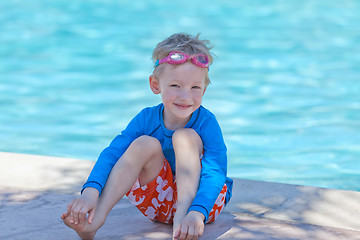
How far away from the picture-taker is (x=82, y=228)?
2480 mm

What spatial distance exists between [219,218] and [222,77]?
15.7ft

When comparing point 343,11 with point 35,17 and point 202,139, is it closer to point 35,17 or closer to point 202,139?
point 35,17

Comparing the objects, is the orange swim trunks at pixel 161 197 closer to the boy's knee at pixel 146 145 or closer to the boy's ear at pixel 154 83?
the boy's knee at pixel 146 145

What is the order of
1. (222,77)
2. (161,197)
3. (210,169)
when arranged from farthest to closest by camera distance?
(222,77) < (161,197) < (210,169)

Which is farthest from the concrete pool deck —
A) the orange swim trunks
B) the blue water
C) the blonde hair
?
the blue water

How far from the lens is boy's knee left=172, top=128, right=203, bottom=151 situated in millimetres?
2586

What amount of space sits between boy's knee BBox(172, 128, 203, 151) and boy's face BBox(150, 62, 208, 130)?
0.34 ft

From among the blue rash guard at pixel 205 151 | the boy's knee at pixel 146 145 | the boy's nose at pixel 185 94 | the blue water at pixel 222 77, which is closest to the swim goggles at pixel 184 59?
the boy's nose at pixel 185 94

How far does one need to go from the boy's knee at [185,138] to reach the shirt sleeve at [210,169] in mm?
74

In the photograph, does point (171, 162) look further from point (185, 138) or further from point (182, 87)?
point (182, 87)

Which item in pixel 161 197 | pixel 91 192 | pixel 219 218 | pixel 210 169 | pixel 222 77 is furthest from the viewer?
pixel 222 77

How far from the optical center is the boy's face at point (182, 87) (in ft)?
8.73

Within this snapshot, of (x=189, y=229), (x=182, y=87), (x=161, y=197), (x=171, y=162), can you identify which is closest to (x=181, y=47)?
(x=182, y=87)

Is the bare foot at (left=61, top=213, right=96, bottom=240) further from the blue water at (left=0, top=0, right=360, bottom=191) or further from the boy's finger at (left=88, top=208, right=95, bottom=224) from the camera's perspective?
the blue water at (left=0, top=0, right=360, bottom=191)
